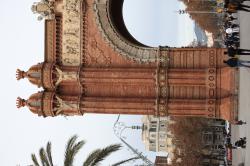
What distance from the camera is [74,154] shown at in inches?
652

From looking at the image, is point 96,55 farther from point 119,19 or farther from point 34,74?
point 34,74

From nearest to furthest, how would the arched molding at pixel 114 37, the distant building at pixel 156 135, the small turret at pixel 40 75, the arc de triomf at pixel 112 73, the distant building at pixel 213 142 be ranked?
the arc de triomf at pixel 112 73 → the arched molding at pixel 114 37 → the small turret at pixel 40 75 → the distant building at pixel 213 142 → the distant building at pixel 156 135

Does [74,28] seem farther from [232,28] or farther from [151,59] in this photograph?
[232,28]

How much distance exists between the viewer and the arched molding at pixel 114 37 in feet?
62.5

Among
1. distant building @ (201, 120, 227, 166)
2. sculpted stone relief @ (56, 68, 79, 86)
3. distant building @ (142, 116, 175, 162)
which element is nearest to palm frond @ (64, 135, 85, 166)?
sculpted stone relief @ (56, 68, 79, 86)

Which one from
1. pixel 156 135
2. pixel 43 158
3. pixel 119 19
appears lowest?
pixel 156 135

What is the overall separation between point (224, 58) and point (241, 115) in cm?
207

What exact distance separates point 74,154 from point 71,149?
A: 0.18 m

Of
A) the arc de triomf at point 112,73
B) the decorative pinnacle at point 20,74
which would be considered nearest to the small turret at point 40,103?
the arc de triomf at point 112,73

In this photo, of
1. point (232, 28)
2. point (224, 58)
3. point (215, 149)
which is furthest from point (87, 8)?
point (215, 149)

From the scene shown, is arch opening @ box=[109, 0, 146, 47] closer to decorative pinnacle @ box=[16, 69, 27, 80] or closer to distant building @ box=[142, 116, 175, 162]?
decorative pinnacle @ box=[16, 69, 27, 80]

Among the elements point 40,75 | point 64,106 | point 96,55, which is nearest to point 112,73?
point 96,55

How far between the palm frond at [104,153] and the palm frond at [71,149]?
0.68 m

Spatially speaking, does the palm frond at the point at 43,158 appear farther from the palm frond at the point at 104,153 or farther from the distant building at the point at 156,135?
the distant building at the point at 156,135
